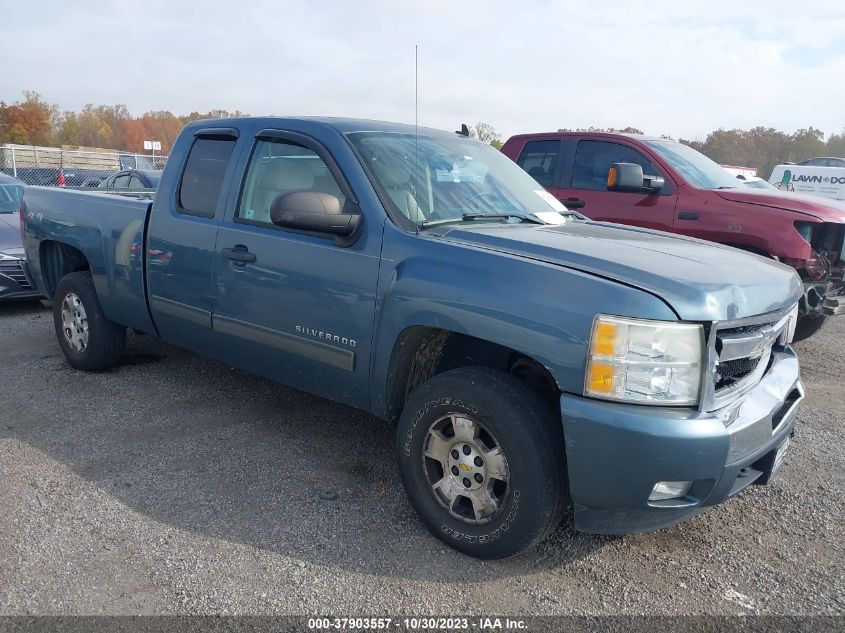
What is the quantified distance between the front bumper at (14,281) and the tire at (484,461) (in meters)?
5.74

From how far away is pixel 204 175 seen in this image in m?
4.36

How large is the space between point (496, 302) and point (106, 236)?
10.6ft

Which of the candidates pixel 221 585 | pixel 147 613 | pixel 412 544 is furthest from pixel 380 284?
pixel 147 613

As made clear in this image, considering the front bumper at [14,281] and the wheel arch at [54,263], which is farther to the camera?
the front bumper at [14,281]

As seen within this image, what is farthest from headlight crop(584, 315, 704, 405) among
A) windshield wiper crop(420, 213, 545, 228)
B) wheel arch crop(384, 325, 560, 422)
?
windshield wiper crop(420, 213, 545, 228)

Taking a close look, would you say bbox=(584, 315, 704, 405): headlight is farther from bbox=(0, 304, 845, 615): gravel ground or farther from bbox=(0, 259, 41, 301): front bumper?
bbox=(0, 259, 41, 301): front bumper

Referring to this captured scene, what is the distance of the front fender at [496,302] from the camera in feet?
8.61

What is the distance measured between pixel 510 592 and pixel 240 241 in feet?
7.57

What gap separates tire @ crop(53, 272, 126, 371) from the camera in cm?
517

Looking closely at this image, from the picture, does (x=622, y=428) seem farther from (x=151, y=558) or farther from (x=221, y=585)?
(x=151, y=558)

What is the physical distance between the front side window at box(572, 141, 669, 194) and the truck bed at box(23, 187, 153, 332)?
4412 mm

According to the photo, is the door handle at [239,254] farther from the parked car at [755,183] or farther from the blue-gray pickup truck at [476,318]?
the parked car at [755,183]

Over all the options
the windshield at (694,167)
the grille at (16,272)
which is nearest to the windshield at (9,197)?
the grille at (16,272)

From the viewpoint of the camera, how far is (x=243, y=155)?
413cm
